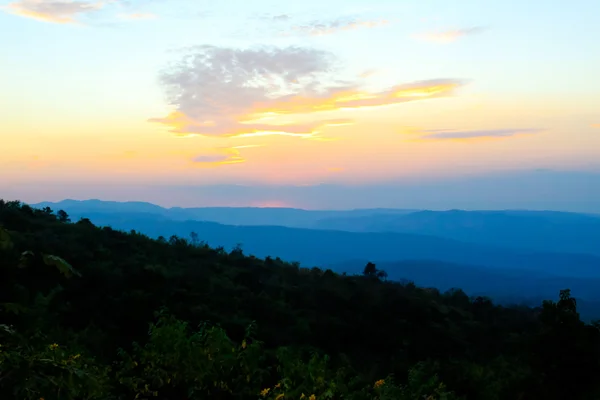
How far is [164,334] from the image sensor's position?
10000 millimetres

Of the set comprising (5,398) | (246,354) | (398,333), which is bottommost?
(398,333)

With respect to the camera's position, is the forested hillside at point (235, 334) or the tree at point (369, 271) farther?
Result: the tree at point (369, 271)

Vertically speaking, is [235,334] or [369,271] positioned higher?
[235,334]

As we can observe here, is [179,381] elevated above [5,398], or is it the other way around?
[5,398]

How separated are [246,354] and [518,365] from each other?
10166 mm

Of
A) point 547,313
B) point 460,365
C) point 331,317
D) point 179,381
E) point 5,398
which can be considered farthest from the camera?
point 331,317

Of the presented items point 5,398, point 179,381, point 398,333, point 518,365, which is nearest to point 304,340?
point 398,333

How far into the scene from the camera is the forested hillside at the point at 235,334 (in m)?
8.94

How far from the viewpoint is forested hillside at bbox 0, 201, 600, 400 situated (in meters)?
8.94

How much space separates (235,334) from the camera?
14.9 metres

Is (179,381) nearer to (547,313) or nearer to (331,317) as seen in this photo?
(547,313)

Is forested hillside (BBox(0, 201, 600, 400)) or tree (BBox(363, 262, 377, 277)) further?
tree (BBox(363, 262, 377, 277))

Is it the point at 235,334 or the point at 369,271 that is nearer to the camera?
the point at 235,334

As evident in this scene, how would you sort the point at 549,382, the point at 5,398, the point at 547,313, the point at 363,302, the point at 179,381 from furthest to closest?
the point at 363,302, the point at 547,313, the point at 549,382, the point at 179,381, the point at 5,398
